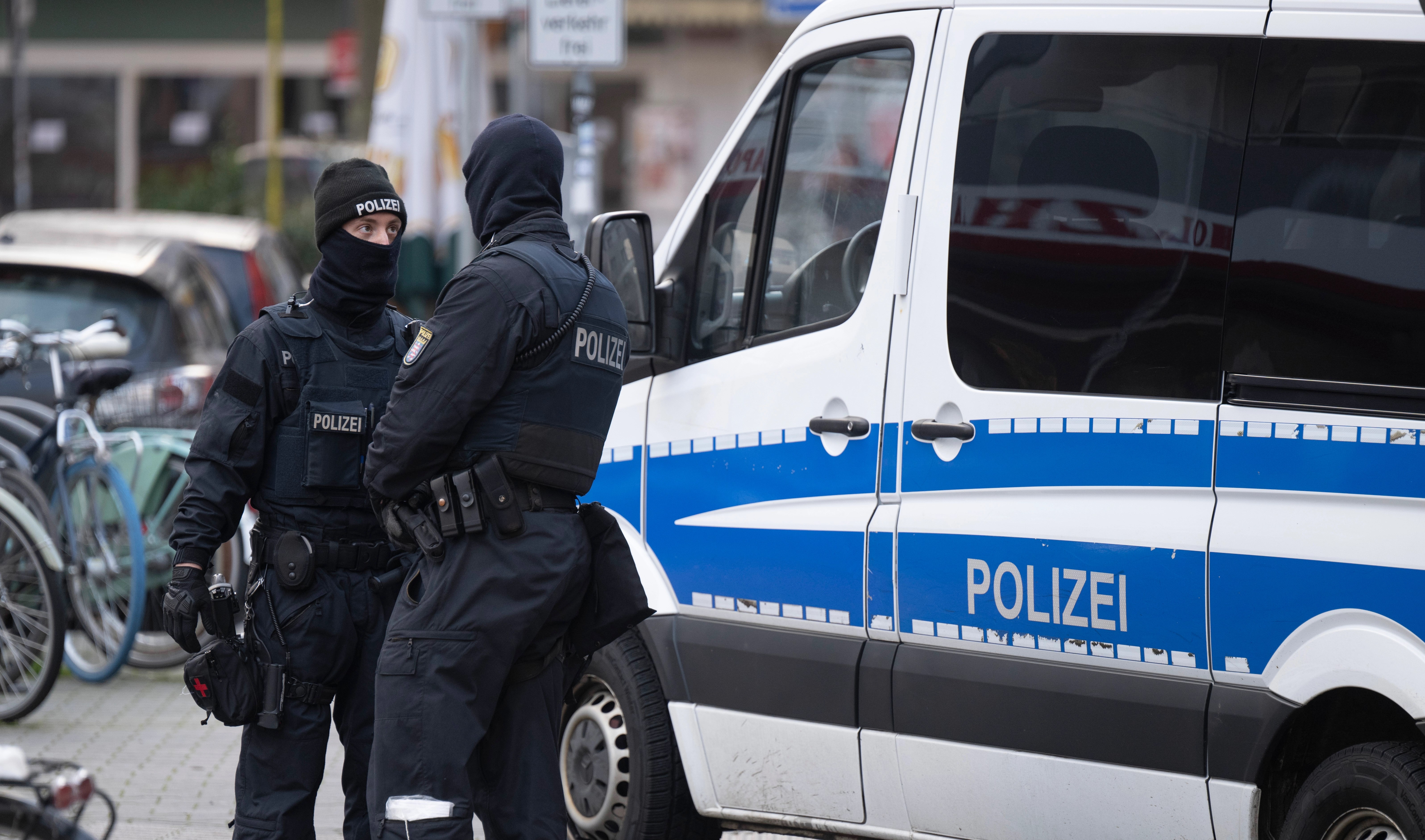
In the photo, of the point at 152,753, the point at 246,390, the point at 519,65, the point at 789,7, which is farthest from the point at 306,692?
the point at 519,65

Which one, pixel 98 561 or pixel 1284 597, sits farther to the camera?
pixel 98 561

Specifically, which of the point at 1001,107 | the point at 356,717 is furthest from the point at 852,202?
the point at 356,717

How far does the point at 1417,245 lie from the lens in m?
3.30

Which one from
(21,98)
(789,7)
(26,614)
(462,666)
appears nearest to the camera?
(462,666)

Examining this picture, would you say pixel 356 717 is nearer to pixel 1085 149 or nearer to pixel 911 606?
pixel 911 606

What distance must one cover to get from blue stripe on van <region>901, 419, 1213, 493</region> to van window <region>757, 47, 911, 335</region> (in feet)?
1.56

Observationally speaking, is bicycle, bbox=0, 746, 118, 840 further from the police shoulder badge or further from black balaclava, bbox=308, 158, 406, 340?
black balaclava, bbox=308, 158, 406, 340

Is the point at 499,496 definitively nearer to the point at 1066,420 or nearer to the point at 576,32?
the point at 1066,420

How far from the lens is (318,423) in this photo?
13.3 feet

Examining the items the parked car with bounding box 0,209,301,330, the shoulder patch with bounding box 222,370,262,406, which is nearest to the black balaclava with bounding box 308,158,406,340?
the shoulder patch with bounding box 222,370,262,406

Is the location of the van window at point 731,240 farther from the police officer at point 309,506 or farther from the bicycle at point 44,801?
the bicycle at point 44,801

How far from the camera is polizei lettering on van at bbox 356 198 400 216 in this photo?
4.10 metres

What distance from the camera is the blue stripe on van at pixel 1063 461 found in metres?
3.53

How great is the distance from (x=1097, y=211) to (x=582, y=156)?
15.9ft
